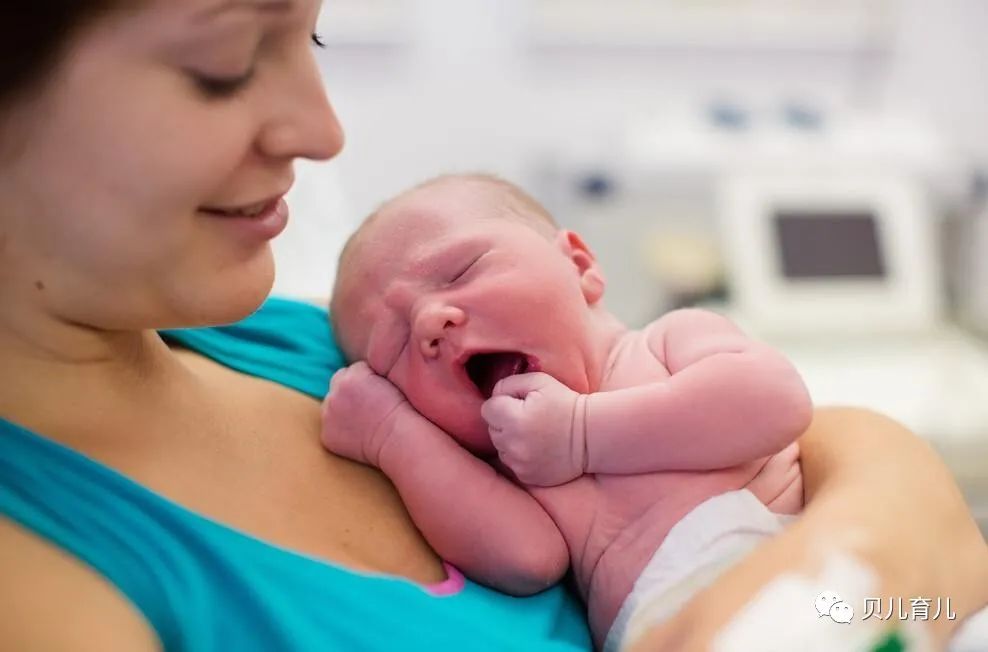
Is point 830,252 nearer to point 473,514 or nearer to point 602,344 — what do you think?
point 602,344

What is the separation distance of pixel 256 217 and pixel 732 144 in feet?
4.29

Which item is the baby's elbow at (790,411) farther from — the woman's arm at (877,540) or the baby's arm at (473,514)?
the baby's arm at (473,514)

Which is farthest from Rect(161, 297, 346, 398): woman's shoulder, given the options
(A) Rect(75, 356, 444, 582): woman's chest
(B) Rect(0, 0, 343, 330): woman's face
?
(B) Rect(0, 0, 343, 330): woman's face

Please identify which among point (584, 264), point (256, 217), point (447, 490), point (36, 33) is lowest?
point (447, 490)

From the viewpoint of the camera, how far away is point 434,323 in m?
0.78

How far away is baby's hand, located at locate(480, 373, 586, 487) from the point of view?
2.47 ft

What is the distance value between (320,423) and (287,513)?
135mm

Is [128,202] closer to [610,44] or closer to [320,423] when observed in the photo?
[320,423]

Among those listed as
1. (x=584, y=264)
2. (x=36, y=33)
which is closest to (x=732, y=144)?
(x=584, y=264)

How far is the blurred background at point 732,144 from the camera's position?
1667 mm

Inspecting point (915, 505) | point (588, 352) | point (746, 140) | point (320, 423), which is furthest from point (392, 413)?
point (746, 140)

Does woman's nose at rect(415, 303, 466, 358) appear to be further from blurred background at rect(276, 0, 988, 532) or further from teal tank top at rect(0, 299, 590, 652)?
blurred background at rect(276, 0, 988, 532)

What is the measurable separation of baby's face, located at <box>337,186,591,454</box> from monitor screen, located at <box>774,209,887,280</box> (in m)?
0.94

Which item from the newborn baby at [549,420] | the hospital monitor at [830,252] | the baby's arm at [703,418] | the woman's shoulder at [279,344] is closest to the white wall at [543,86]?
the hospital monitor at [830,252]
